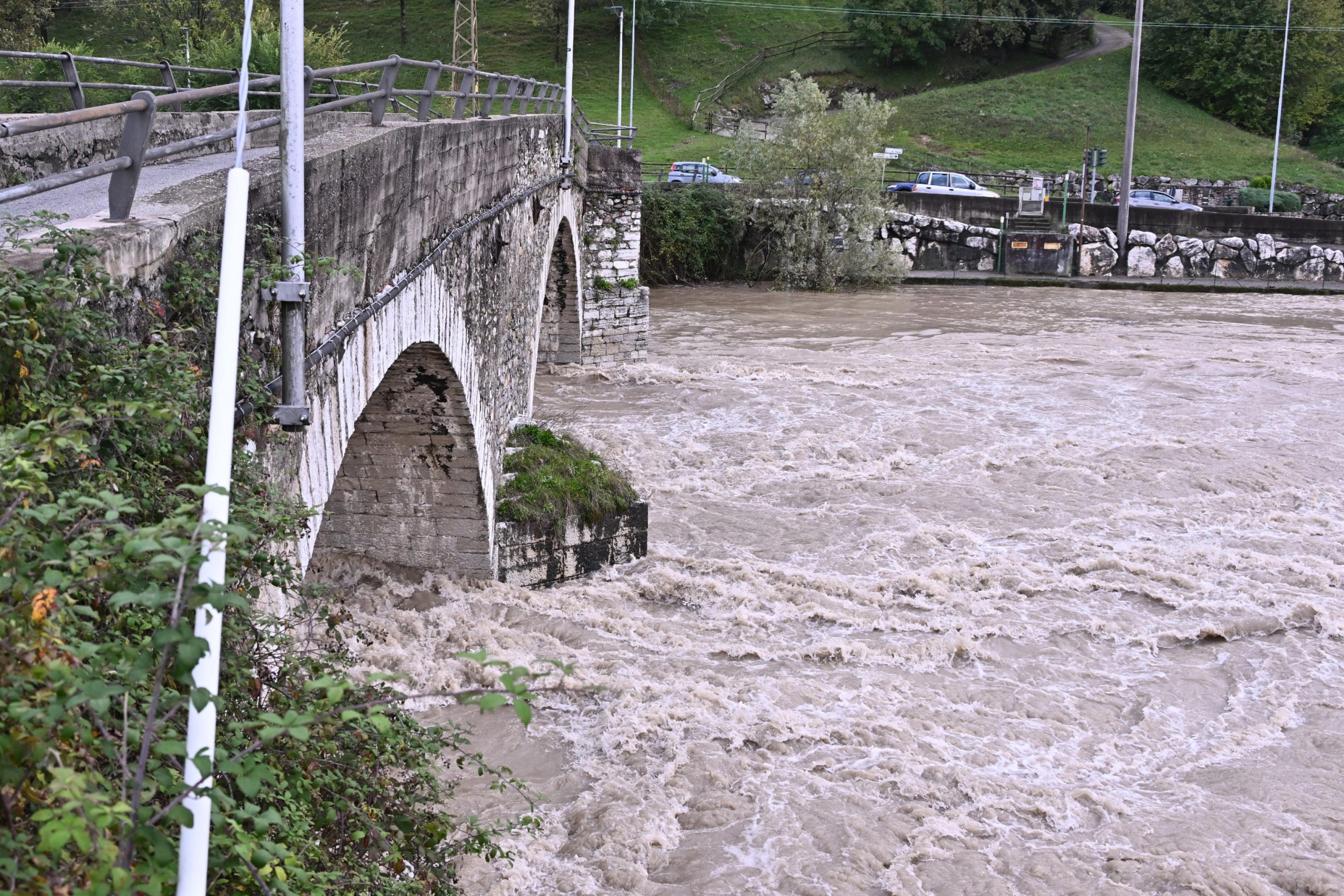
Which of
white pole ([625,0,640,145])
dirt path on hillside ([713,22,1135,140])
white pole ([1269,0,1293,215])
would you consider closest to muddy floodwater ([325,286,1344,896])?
white pole ([625,0,640,145])

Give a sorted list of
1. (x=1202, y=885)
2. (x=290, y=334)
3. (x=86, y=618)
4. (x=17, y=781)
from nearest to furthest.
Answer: (x=17, y=781) → (x=86, y=618) → (x=290, y=334) → (x=1202, y=885)

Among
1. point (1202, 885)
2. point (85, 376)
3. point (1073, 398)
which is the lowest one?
point (1202, 885)

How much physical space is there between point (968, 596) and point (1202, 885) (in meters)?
4.45

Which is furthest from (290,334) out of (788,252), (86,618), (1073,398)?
(788,252)

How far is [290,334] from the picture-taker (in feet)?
15.8

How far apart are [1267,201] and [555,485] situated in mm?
37150

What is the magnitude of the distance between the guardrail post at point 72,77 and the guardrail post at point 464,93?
2.57 m

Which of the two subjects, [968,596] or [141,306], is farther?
[968,596]

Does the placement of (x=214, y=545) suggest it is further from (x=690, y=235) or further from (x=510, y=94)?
(x=690, y=235)

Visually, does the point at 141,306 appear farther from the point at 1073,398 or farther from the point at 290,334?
the point at 1073,398

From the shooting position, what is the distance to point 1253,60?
4909 centimetres

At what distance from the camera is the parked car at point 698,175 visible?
1315 inches

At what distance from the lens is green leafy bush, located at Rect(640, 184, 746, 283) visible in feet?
102

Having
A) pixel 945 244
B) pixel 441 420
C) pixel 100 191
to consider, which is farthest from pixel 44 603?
pixel 945 244
